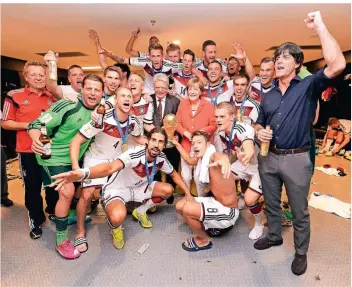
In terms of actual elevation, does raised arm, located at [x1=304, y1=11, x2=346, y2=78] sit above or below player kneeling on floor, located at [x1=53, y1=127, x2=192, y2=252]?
above

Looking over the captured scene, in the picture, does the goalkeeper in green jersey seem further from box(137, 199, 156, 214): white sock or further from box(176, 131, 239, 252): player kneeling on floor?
box(176, 131, 239, 252): player kneeling on floor

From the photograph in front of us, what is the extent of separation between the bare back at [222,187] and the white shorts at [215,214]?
0.16 feet

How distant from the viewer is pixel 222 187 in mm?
2453

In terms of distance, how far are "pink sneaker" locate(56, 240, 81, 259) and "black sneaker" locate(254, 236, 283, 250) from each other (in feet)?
5.07

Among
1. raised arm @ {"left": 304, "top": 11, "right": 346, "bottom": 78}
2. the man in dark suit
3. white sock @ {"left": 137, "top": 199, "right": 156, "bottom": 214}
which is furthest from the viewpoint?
the man in dark suit

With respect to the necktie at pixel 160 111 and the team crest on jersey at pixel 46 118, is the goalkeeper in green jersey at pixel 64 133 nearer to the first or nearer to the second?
the team crest on jersey at pixel 46 118

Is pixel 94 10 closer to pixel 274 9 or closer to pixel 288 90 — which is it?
pixel 274 9

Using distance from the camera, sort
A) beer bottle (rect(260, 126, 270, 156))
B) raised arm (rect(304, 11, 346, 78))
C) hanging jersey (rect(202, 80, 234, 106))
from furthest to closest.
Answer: hanging jersey (rect(202, 80, 234, 106)) → beer bottle (rect(260, 126, 270, 156)) → raised arm (rect(304, 11, 346, 78))

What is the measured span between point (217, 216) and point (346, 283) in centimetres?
103

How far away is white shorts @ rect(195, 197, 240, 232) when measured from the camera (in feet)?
7.91

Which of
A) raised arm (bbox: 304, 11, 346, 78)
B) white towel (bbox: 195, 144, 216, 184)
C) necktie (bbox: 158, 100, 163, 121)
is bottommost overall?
white towel (bbox: 195, 144, 216, 184)

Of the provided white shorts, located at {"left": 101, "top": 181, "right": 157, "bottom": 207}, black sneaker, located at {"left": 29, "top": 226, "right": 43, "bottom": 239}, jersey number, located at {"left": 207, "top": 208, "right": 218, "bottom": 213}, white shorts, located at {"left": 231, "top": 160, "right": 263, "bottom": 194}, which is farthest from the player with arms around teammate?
white shorts, located at {"left": 231, "top": 160, "right": 263, "bottom": 194}

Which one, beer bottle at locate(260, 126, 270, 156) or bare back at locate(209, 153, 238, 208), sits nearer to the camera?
beer bottle at locate(260, 126, 270, 156)

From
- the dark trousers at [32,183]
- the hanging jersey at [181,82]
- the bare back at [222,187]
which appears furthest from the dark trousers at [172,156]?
the dark trousers at [32,183]
